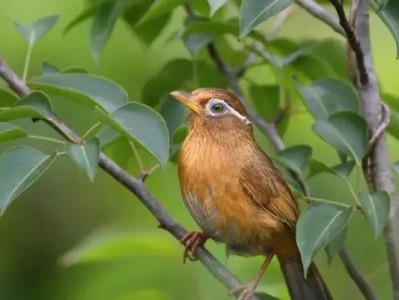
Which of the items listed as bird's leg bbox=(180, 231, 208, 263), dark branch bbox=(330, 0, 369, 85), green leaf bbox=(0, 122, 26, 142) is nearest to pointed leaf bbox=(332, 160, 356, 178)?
dark branch bbox=(330, 0, 369, 85)

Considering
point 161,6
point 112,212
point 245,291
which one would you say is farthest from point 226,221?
point 112,212

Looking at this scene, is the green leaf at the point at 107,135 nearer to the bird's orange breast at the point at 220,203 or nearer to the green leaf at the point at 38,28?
the bird's orange breast at the point at 220,203

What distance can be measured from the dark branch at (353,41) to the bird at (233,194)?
1.98 feet

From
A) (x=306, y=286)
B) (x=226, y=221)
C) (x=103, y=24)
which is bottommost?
(x=306, y=286)

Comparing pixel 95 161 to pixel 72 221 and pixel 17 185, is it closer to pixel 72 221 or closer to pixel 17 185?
pixel 17 185

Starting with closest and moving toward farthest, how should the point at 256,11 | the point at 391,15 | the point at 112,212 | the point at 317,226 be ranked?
the point at 256,11
the point at 391,15
the point at 317,226
the point at 112,212

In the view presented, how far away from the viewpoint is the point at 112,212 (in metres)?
6.47

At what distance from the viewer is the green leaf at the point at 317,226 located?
343cm

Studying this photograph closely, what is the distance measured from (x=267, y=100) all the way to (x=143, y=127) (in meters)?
1.23

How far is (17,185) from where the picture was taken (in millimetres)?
3371

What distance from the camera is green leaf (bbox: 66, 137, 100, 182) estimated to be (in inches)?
132

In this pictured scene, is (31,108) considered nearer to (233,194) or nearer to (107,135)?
(107,135)

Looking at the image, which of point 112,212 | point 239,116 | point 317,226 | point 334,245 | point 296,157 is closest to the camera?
point 317,226

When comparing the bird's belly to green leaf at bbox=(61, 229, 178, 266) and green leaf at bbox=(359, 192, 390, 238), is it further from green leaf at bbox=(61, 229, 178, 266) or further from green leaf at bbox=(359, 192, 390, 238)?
green leaf at bbox=(359, 192, 390, 238)
